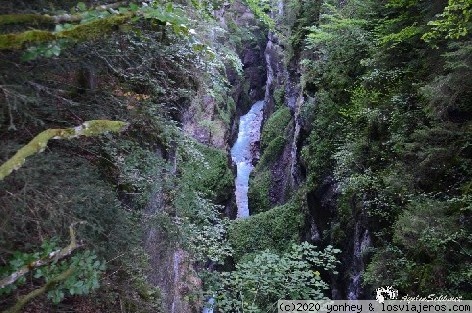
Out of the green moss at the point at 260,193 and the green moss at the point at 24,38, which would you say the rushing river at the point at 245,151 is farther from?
the green moss at the point at 24,38

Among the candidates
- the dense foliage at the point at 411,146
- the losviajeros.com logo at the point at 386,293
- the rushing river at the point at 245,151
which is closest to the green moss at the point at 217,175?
the rushing river at the point at 245,151

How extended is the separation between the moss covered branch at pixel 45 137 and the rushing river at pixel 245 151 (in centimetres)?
1649

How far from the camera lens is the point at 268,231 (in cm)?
1368

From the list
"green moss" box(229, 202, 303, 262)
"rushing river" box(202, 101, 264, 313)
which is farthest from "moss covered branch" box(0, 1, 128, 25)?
"rushing river" box(202, 101, 264, 313)

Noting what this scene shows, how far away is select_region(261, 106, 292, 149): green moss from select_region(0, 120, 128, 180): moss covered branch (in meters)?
16.7

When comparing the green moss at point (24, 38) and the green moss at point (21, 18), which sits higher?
the green moss at point (21, 18)

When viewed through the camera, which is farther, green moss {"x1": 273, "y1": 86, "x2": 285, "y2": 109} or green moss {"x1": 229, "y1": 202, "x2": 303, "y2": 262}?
green moss {"x1": 273, "y1": 86, "x2": 285, "y2": 109}

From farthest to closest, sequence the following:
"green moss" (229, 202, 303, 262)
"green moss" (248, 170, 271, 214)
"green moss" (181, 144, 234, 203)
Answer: "green moss" (248, 170, 271, 214), "green moss" (181, 144, 234, 203), "green moss" (229, 202, 303, 262)

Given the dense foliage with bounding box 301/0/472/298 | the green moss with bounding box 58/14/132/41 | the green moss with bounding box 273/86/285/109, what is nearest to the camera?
the green moss with bounding box 58/14/132/41

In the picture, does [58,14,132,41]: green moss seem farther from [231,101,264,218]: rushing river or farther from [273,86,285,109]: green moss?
[273,86,285,109]: green moss

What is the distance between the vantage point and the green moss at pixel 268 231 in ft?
42.8

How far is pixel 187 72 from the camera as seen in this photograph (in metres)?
5.52

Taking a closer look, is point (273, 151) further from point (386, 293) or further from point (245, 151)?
point (386, 293)

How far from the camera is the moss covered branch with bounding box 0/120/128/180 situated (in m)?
2.01
